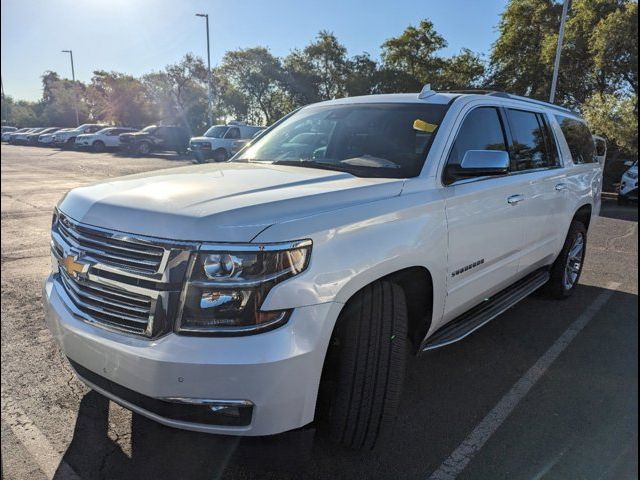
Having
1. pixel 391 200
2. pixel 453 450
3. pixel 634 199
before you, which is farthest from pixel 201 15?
pixel 634 199

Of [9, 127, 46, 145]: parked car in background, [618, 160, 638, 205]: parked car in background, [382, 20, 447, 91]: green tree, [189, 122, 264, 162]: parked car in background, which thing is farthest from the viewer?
[9, 127, 46, 145]: parked car in background

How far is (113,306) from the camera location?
207 centimetres

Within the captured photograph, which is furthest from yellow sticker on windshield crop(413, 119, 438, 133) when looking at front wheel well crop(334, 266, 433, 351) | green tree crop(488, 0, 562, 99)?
green tree crop(488, 0, 562, 99)

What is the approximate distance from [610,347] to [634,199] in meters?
11.8

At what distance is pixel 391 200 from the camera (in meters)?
2.54

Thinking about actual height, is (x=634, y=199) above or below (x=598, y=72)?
below

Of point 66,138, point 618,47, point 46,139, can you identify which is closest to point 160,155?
point 66,138

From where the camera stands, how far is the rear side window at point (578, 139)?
16.4 feet

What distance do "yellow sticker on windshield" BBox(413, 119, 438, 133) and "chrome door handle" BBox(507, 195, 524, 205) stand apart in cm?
84

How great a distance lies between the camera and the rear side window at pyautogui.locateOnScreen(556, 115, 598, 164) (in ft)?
16.4

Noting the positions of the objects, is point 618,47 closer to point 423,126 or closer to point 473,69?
point 473,69

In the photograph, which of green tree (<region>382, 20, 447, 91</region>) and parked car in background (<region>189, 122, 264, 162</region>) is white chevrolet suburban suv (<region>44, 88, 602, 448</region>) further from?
parked car in background (<region>189, 122, 264, 162</region>)

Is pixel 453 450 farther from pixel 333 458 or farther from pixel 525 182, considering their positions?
pixel 525 182

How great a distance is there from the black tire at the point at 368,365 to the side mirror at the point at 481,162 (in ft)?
3.09
